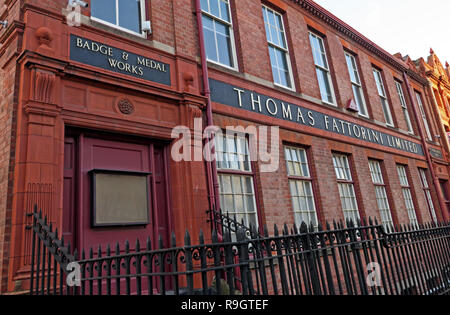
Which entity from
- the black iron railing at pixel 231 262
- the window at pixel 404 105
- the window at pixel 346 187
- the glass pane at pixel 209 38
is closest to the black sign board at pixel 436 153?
the window at pixel 404 105

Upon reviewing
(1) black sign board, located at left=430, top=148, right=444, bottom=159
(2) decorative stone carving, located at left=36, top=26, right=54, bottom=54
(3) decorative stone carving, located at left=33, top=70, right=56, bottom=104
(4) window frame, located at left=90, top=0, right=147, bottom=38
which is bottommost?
(3) decorative stone carving, located at left=33, top=70, right=56, bottom=104

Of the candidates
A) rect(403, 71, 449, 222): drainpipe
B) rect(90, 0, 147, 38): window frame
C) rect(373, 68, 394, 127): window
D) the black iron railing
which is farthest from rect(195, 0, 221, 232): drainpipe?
rect(403, 71, 449, 222): drainpipe

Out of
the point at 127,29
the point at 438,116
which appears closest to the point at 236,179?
the point at 127,29

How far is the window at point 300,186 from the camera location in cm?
805

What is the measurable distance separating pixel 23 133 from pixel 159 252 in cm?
298

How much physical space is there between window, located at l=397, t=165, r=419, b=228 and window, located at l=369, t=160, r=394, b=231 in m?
1.62

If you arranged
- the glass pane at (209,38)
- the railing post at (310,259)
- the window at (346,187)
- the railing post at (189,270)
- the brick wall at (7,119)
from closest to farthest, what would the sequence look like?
the railing post at (189,270) → the railing post at (310,259) → the brick wall at (7,119) → the glass pane at (209,38) → the window at (346,187)

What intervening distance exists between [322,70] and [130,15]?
7.08 meters

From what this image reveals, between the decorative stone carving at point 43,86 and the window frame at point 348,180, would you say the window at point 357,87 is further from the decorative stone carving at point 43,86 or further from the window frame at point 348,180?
the decorative stone carving at point 43,86

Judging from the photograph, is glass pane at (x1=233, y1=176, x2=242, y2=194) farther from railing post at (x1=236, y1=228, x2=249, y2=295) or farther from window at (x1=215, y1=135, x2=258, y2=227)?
railing post at (x1=236, y1=228, x2=249, y2=295)

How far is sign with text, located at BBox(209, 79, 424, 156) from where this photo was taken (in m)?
7.28

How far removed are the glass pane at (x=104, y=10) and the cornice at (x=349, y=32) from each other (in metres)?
6.58

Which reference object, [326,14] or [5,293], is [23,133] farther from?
[326,14]
